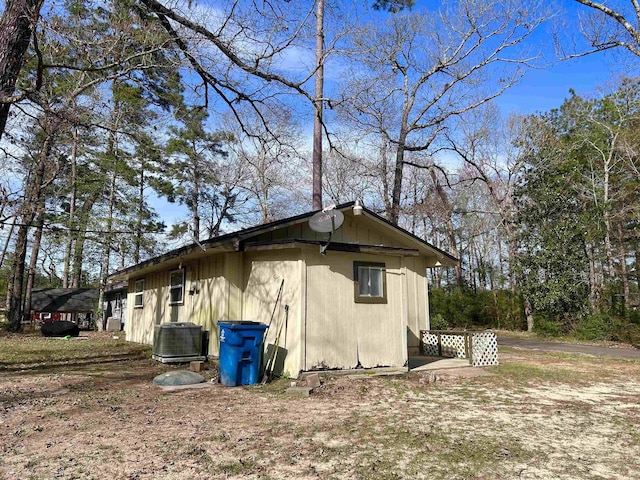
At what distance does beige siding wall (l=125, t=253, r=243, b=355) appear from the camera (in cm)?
799

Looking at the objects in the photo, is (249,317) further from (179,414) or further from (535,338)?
(535,338)

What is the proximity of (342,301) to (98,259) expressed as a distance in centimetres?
2242

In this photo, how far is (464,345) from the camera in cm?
999

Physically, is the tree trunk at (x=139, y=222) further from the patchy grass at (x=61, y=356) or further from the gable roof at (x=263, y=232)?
the gable roof at (x=263, y=232)

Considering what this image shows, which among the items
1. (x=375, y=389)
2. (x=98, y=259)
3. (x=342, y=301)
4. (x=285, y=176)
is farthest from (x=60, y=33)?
(x=98, y=259)

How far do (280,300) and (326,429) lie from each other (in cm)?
317

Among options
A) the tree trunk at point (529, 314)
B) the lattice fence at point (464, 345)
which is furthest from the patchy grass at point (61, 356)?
the tree trunk at point (529, 314)

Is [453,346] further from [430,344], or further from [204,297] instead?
[204,297]

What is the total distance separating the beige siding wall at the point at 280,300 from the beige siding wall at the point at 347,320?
178 millimetres

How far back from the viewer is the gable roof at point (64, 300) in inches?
944

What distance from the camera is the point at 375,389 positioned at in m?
6.26

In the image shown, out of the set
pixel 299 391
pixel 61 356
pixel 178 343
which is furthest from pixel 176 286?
pixel 299 391

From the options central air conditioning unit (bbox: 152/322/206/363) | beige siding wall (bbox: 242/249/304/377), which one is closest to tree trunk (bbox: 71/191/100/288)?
central air conditioning unit (bbox: 152/322/206/363)

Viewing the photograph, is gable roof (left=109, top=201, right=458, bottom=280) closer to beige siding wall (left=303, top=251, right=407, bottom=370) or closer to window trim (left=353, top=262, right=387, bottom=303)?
beige siding wall (left=303, top=251, right=407, bottom=370)
